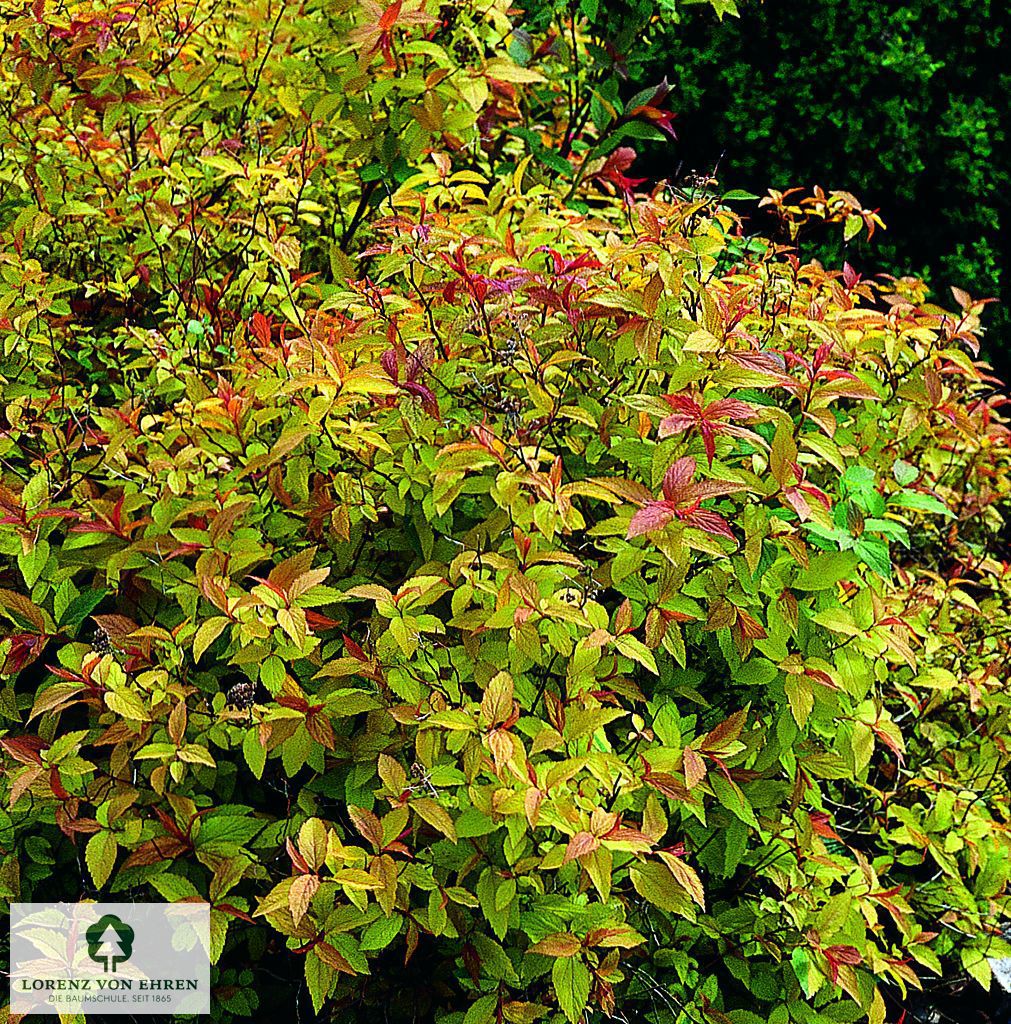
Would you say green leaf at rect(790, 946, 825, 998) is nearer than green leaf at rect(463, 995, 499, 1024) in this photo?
No

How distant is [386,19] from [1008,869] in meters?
2.02

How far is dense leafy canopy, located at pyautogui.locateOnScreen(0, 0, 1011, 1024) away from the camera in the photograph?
149 centimetres

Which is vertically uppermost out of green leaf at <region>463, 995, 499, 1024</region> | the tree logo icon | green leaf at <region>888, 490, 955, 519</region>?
green leaf at <region>888, 490, 955, 519</region>

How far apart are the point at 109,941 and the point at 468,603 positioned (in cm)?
72

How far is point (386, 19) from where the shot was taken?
188cm

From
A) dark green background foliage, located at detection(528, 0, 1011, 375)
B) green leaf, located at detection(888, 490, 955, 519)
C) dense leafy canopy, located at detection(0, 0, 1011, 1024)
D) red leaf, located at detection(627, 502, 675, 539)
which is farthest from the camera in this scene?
dark green background foliage, located at detection(528, 0, 1011, 375)

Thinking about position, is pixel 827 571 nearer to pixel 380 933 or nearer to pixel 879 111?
pixel 380 933

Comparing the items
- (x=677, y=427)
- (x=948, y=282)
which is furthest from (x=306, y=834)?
(x=948, y=282)

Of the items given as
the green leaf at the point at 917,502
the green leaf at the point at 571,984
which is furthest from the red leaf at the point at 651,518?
the green leaf at the point at 571,984

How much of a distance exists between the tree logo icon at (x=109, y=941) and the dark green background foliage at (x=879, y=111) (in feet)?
10.4

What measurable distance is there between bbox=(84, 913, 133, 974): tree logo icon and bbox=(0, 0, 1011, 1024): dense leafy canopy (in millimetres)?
51

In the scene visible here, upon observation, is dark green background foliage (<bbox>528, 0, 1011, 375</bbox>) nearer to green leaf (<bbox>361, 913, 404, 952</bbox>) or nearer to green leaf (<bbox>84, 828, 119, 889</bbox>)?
green leaf (<bbox>361, 913, 404, 952</bbox>)

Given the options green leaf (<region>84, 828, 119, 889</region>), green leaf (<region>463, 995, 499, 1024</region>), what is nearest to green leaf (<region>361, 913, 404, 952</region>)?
green leaf (<region>463, 995, 499, 1024</region>)

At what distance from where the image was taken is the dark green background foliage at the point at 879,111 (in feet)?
12.8
